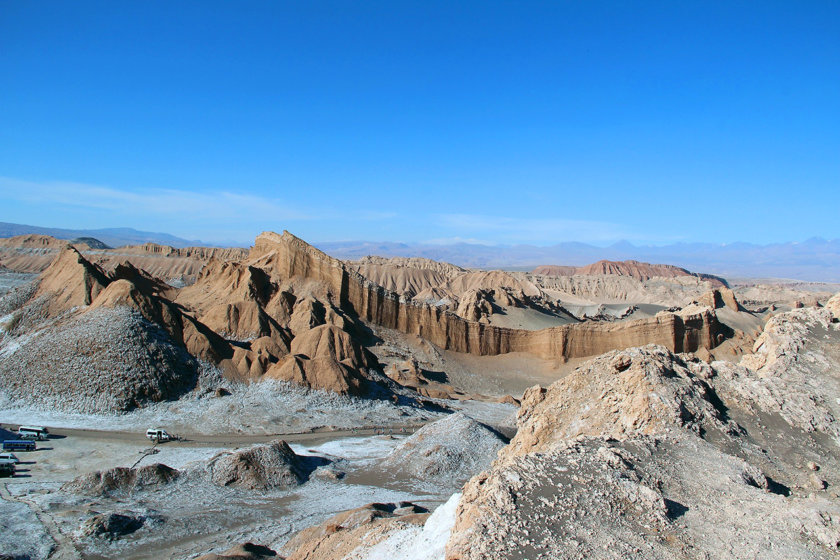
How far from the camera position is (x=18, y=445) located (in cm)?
2256

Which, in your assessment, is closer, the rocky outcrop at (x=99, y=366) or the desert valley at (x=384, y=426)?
the desert valley at (x=384, y=426)

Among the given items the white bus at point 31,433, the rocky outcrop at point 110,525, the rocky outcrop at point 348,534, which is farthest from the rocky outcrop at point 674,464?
the white bus at point 31,433

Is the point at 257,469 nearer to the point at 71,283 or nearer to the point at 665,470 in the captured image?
the point at 665,470

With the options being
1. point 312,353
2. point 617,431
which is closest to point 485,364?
point 312,353

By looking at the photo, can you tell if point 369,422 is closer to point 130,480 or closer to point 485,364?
point 130,480

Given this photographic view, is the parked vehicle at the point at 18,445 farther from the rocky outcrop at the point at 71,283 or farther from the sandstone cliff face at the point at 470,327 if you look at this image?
the sandstone cliff face at the point at 470,327

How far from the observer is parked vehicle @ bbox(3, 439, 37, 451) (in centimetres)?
2241

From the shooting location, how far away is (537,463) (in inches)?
383

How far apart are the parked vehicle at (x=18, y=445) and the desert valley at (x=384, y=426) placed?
0.43 meters

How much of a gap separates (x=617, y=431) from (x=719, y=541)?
4028mm

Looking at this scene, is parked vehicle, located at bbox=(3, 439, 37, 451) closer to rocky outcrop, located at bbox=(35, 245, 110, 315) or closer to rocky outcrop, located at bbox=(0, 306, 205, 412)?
rocky outcrop, located at bbox=(0, 306, 205, 412)

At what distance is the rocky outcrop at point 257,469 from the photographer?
66.6ft

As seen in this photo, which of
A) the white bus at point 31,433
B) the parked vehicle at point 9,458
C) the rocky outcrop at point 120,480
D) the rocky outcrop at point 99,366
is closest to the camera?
the rocky outcrop at point 120,480

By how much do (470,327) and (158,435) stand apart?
27.9 m
